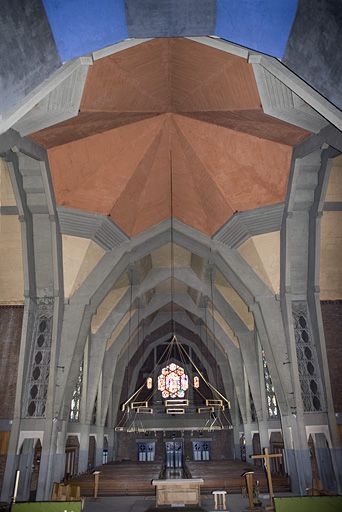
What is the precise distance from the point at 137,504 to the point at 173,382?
16608 mm

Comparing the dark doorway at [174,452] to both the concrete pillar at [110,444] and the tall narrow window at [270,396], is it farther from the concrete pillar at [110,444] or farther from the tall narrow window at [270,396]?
the tall narrow window at [270,396]

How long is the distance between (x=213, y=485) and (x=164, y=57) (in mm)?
12896

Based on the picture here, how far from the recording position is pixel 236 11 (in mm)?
2545

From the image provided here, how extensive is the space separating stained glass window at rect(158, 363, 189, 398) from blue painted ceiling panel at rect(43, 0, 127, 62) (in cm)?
2700

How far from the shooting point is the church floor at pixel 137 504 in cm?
1029

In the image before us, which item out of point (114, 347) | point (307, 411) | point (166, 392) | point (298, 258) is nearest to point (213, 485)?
point (307, 411)

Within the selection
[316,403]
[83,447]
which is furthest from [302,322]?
[83,447]

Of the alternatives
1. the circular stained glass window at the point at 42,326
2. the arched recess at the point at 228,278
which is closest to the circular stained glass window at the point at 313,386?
the arched recess at the point at 228,278

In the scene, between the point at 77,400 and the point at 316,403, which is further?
the point at 77,400

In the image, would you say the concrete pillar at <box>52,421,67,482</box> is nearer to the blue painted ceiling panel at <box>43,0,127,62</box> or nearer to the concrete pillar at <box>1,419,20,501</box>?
the concrete pillar at <box>1,419,20,501</box>

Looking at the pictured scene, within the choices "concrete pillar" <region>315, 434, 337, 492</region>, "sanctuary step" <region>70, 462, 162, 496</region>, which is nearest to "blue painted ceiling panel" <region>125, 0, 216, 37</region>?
"concrete pillar" <region>315, 434, 337, 492</region>

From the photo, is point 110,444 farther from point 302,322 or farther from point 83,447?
point 302,322

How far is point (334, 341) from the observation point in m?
12.5

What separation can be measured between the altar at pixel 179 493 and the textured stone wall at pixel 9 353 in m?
5.06
